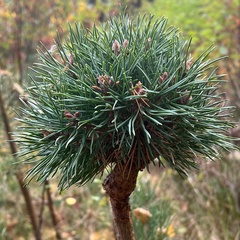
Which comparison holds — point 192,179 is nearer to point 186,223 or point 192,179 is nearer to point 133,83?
point 186,223

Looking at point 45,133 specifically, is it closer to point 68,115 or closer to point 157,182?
point 68,115

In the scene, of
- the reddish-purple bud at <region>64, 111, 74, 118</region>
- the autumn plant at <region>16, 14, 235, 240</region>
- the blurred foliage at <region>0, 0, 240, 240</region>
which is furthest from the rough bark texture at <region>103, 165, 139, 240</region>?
the blurred foliage at <region>0, 0, 240, 240</region>

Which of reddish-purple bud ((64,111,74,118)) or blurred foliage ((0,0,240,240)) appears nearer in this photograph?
reddish-purple bud ((64,111,74,118))

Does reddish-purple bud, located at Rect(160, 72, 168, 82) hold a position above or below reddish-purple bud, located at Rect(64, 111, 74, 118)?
above

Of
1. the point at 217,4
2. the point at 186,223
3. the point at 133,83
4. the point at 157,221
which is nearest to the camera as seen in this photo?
the point at 133,83

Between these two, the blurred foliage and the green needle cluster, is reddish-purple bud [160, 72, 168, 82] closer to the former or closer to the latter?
the green needle cluster

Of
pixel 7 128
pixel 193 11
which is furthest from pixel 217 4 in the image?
pixel 7 128

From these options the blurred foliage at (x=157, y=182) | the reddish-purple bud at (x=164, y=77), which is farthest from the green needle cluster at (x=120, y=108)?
the blurred foliage at (x=157, y=182)

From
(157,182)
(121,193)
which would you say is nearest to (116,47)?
(121,193)
